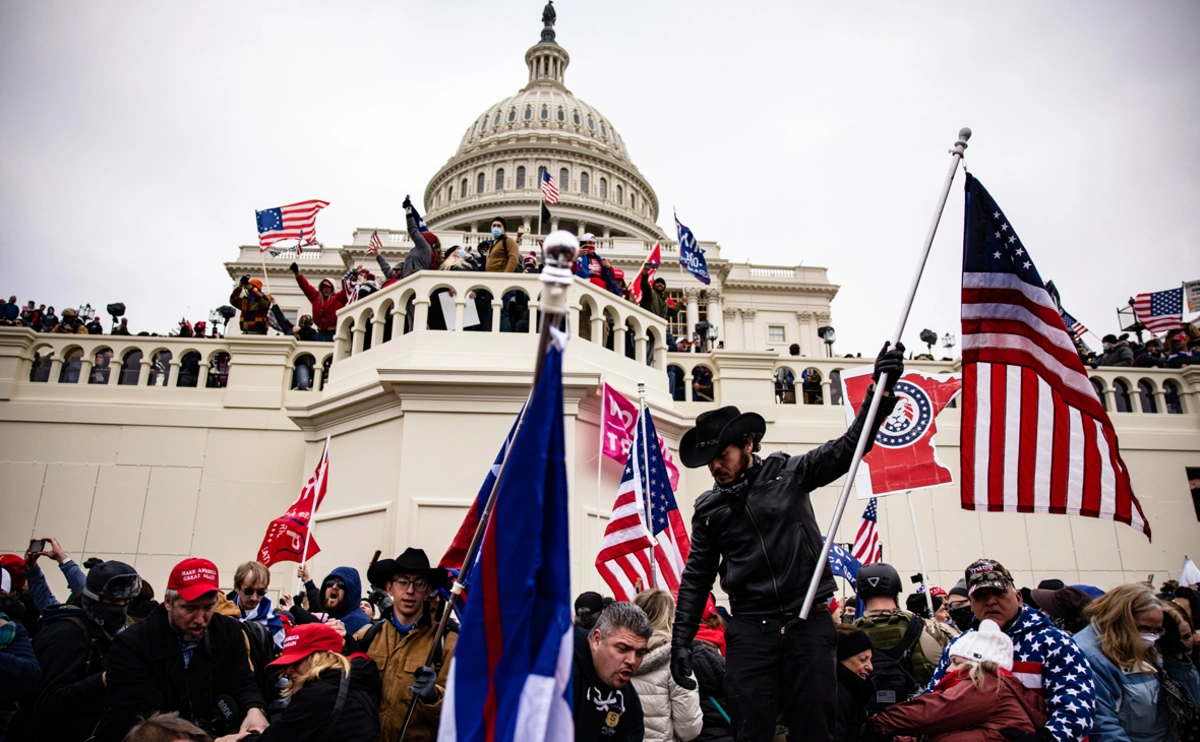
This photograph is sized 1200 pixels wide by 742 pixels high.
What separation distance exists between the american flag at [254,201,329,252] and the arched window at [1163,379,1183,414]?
57.9ft

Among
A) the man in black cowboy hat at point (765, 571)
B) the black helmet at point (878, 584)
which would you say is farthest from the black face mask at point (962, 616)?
the man in black cowboy hat at point (765, 571)

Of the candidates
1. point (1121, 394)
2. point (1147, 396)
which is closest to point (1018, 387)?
point (1121, 394)

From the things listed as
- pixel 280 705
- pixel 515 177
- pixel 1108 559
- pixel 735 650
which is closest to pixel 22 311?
pixel 280 705

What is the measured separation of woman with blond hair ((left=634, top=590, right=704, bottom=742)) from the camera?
4547 mm

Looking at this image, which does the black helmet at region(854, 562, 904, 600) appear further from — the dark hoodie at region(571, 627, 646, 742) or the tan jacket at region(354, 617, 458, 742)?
the tan jacket at region(354, 617, 458, 742)

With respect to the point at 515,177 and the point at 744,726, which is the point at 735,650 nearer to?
the point at 744,726

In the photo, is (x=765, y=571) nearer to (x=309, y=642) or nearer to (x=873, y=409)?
(x=873, y=409)

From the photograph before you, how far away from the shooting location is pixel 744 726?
403 cm

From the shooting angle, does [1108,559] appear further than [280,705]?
Yes

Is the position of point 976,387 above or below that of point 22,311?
below

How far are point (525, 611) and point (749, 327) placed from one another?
59.1 metres

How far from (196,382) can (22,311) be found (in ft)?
28.1

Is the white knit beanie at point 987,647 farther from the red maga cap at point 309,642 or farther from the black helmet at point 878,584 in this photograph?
the red maga cap at point 309,642

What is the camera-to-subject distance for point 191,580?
4109 millimetres
